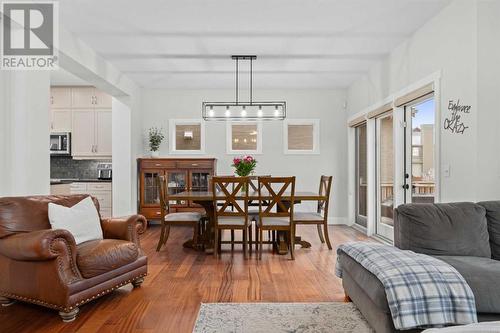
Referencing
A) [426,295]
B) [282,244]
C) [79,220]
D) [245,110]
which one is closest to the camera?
[426,295]

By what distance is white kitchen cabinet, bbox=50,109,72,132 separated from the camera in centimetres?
680

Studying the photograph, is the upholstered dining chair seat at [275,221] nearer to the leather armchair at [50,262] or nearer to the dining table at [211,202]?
the dining table at [211,202]

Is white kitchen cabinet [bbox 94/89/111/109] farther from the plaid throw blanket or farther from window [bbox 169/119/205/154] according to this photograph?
the plaid throw blanket

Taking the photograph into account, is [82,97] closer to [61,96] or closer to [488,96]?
[61,96]

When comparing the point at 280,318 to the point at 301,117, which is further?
the point at 301,117

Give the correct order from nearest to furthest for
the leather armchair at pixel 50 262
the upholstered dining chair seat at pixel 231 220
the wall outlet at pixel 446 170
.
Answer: the leather armchair at pixel 50 262, the wall outlet at pixel 446 170, the upholstered dining chair seat at pixel 231 220

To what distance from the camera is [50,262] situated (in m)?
2.49

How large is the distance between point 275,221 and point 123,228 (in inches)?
71.6

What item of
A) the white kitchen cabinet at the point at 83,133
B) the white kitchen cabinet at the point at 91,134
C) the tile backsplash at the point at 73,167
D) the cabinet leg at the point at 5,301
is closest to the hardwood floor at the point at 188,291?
the cabinet leg at the point at 5,301

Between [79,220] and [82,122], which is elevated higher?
[82,122]

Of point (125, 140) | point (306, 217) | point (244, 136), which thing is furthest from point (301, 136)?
point (125, 140)

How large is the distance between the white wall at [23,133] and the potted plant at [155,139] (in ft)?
10.6

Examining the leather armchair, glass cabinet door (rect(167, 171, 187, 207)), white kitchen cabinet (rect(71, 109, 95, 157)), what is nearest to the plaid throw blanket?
the leather armchair

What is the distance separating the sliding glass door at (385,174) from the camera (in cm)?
523
